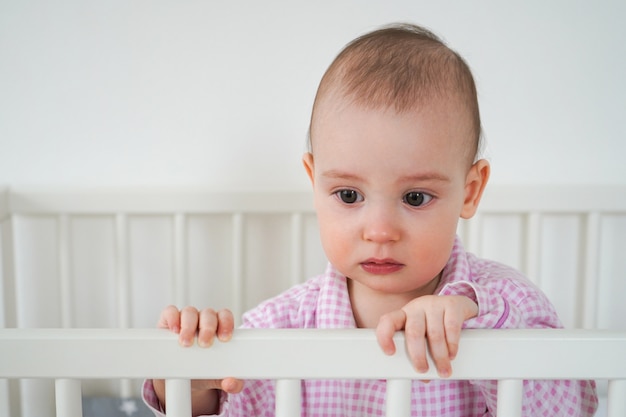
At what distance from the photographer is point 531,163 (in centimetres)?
126

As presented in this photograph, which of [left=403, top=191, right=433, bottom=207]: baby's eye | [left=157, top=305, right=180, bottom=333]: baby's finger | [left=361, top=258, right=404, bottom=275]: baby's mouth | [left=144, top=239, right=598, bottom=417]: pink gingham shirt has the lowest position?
[left=144, top=239, right=598, bottom=417]: pink gingham shirt

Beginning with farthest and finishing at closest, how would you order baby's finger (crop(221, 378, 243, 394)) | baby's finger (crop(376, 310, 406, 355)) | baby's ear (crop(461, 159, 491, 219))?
baby's ear (crop(461, 159, 491, 219)) < baby's finger (crop(221, 378, 243, 394)) < baby's finger (crop(376, 310, 406, 355))

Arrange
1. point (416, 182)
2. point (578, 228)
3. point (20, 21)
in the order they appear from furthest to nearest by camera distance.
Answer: point (578, 228)
point (20, 21)
point (416, 182)

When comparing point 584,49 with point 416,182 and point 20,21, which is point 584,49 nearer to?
point 416,182

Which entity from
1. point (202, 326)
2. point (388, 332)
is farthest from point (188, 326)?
point (388, 332)

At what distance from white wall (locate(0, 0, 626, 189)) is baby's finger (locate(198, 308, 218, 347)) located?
67 cm

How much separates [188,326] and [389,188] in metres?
0.24

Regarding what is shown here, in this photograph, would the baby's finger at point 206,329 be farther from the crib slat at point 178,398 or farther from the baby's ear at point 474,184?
the baby's ear at point 474,184

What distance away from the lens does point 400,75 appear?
71 centimetres

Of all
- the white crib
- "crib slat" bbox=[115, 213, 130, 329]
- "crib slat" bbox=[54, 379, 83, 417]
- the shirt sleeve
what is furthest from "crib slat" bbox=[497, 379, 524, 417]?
"crib slat" bbox=[115, 213, 130, 329]

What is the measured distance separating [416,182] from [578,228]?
72 cm

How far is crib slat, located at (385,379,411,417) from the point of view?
57 centimetres

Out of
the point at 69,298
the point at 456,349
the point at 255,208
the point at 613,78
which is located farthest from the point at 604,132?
the point at 69,298

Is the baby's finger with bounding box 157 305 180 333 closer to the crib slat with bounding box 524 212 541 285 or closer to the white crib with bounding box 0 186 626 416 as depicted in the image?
the white crib with bounding box 0 186 626 416
